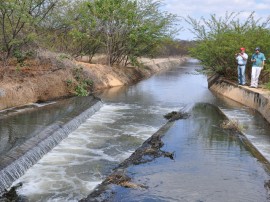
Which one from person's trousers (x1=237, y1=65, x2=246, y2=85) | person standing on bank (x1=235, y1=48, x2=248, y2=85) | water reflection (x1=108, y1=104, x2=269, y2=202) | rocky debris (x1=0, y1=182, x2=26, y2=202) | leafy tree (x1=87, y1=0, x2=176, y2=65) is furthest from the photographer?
leafy tree (x1=87, y1=0, x2=176, y2=65)

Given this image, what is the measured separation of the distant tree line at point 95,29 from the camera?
18.7m

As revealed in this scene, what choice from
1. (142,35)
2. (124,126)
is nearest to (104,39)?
(142,35)

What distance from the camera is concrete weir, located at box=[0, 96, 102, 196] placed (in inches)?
320

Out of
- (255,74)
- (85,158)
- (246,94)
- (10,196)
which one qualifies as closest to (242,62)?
(255,74)

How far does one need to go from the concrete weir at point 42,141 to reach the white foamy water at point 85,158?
0.49 feet

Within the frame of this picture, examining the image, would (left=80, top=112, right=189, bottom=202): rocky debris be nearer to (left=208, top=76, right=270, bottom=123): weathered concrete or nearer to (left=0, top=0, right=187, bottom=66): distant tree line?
(left=208, top=76, right=270, bottom=123): weathered concrete

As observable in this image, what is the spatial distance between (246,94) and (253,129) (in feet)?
17.8

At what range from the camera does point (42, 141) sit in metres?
10.2

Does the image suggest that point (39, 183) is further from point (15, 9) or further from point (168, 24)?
point (168, 24)

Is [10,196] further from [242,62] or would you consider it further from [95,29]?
[95,29]

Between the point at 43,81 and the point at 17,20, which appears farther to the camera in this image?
the point at 43,81

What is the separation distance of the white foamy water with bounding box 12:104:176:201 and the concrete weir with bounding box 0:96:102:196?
150 millimetres

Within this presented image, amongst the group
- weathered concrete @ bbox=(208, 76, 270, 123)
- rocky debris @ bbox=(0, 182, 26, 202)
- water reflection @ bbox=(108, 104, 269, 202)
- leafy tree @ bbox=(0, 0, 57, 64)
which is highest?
leafy tree @ bbox=(0, 0, 57, 64)

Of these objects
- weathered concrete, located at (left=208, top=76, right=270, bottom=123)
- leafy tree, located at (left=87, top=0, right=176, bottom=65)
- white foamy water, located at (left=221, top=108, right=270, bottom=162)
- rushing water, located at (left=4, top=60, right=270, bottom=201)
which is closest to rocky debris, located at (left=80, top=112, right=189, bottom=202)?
rushing water, located at (left=4, top=60, right=270, bottom=201)
